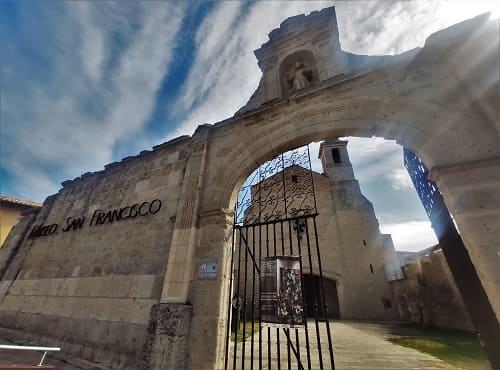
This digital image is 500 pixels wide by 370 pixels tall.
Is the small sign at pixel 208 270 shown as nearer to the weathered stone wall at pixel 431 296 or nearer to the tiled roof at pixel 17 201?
the weathered stone wall at pixel 431 296

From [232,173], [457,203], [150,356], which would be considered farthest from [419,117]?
[150,356]

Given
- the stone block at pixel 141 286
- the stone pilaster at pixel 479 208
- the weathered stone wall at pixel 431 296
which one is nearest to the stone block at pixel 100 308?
the stone block at pixel 141 286

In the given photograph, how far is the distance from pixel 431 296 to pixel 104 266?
35.8ft

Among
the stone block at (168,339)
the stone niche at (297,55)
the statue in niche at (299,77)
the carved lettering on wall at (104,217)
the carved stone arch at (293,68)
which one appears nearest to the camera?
the stone block at (168,339)

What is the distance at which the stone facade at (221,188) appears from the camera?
2.66 m

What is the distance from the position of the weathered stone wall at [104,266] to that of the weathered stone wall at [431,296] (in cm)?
903

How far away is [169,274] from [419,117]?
14.2ft

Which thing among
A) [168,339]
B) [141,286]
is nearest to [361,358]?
[168,339]

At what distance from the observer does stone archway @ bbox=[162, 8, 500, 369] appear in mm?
2451

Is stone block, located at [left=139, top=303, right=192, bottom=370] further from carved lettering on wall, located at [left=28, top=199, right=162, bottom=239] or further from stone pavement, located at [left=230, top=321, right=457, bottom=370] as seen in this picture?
carved lettering on wall, located at [left=28, top=199, right=162, bottom=239]

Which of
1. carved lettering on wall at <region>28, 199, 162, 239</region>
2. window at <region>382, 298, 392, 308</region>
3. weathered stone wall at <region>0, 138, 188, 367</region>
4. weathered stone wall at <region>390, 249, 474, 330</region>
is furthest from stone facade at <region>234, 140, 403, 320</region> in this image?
carved lettering on wall at <region>28, 199, 162, 239</region>

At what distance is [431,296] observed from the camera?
27.4 feet

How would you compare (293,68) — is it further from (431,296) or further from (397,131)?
(431,296)

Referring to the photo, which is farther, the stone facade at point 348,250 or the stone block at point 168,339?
the stone facade at point 348,250
